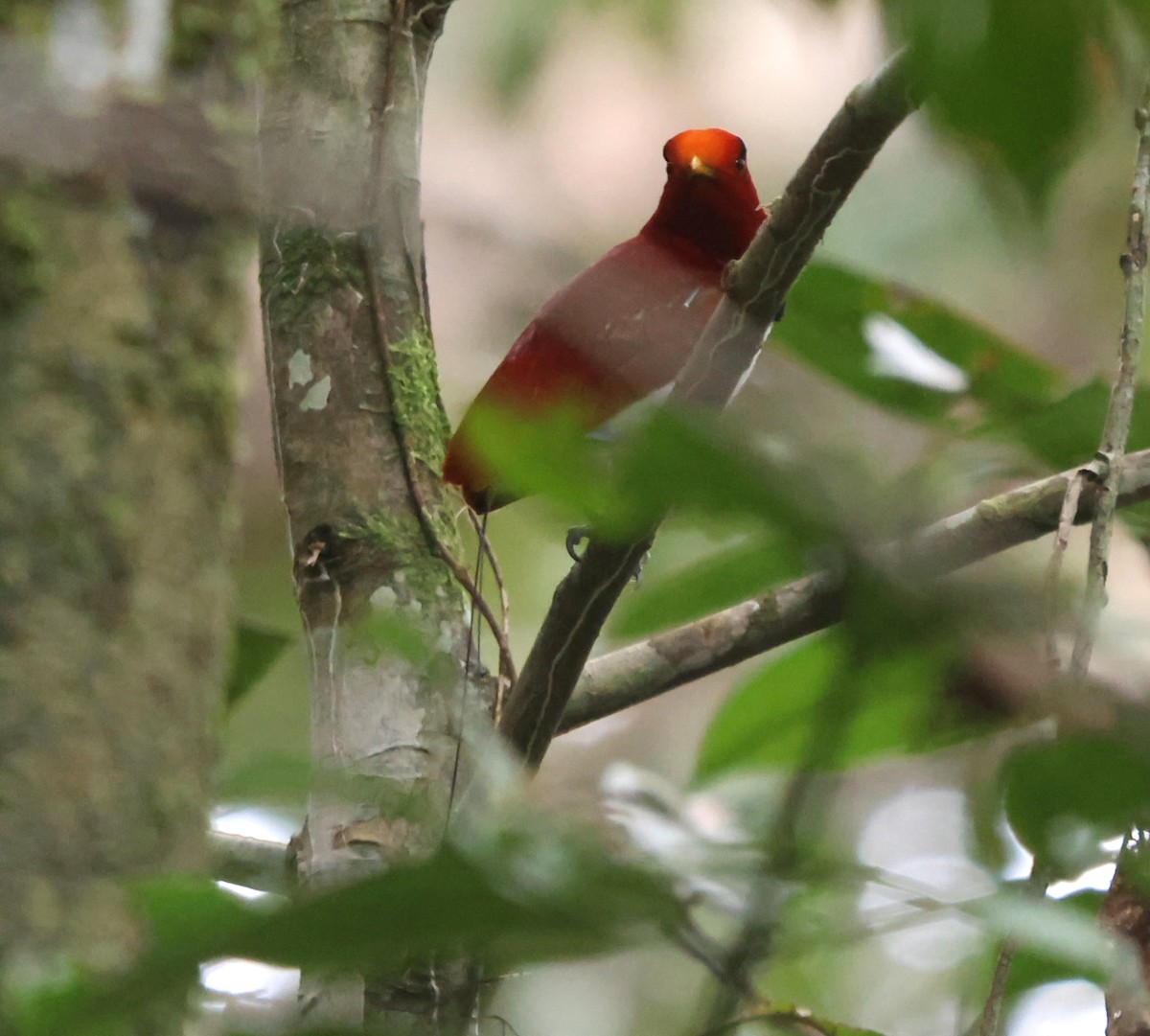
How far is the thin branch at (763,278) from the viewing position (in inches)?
31.9

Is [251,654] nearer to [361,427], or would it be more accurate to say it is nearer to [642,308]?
[361,427]

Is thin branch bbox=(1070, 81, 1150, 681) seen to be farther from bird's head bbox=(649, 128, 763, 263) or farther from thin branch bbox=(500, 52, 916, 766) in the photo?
bird's head bbox=(649, 128, 763, 263)

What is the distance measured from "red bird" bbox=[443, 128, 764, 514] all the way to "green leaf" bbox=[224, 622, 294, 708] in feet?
0.92

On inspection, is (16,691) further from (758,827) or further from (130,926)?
(758,827)

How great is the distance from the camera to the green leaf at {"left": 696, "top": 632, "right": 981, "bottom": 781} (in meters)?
0.34

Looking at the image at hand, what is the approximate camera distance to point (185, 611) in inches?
40.8

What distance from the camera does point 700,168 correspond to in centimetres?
224

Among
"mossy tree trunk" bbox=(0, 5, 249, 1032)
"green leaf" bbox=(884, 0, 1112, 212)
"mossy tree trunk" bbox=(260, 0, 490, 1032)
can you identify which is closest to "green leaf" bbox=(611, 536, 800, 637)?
"mossy tree trunk" bbox=(0, 5, 249, 1032)

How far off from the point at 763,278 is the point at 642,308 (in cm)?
56

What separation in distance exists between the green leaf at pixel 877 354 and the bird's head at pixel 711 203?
111 cm

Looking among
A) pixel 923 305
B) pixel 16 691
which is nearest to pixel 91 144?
pixel 16 691

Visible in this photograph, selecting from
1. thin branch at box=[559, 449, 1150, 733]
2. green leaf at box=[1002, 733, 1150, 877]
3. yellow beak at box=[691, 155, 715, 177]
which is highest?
yellow beak at box=[691, 155, 715, 177]

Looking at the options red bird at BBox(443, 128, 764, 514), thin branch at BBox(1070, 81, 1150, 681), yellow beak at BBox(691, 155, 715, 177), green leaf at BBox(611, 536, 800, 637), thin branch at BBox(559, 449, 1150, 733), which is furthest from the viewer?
yellow beak at BBox(691, 155, 715, 177)

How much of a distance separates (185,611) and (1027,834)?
31.0 inches
